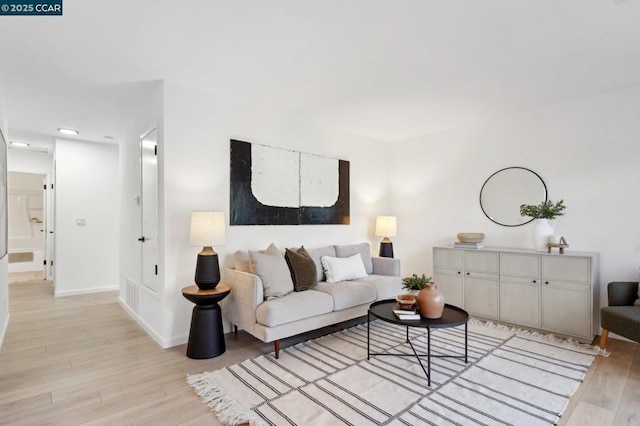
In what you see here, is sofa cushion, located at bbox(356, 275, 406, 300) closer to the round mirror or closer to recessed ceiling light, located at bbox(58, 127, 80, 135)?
the round mirror

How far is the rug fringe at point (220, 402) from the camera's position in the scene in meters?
1.92

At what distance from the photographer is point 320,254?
393 cm

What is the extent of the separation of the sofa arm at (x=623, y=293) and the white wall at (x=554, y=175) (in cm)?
32

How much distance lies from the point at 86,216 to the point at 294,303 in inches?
176

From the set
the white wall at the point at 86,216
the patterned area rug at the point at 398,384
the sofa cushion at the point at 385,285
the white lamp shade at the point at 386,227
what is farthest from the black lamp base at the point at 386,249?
the white wall at the point at 86,216

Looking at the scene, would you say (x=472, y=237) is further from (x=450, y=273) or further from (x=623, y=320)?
(x=623, y=320)

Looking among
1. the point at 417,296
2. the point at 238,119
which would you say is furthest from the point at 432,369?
the point at 238,119

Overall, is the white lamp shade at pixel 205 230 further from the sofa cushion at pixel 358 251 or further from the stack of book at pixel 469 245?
the stack of book at pixel 469 245

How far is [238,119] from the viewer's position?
11.7ft

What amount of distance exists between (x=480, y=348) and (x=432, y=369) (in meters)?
0.73

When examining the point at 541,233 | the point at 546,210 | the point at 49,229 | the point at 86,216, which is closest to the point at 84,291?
the point at 86,216

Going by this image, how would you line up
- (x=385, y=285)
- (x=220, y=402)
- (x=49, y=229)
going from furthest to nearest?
1. (x=49, y=229)
2. (x=385, y=285)
3. (x=220, y=402)

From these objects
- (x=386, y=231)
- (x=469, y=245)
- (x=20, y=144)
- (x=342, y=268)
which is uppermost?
(x=20, y=144)

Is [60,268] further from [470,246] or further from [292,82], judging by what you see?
[470,246]
